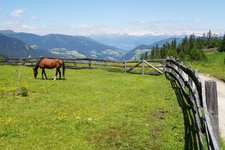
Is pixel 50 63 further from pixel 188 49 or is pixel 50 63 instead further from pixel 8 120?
pixel 188 49

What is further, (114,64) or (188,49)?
(188,49)

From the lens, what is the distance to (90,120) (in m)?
13.4

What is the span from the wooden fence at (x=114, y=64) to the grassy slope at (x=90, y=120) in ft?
48.3

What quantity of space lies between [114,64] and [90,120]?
30472 millimetres

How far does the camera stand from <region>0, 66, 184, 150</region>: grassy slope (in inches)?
425

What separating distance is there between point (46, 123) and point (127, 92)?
29.5ft

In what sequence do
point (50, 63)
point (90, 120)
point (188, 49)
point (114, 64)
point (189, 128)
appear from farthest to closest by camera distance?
1. point (188, 49)
2. point (114, 64)
3. point (50, 63)
4. point (90, 120)
5. point (189, 128)

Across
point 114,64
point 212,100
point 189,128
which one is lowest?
point 189,128

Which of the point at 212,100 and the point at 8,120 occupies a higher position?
the point at 212,100

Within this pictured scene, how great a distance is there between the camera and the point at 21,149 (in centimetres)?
1019

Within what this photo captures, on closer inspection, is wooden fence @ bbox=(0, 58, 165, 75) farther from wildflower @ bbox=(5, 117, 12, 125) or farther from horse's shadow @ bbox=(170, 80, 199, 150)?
wildflower @ bbox=(5, 117, 12, 125)

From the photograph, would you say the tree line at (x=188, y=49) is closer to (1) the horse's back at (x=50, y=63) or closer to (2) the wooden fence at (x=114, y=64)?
(2) the wooden fence at (x=114, y=64)

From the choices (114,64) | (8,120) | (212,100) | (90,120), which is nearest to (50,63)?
(114,64)

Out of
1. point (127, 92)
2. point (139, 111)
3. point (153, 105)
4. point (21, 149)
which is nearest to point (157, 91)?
point (127, 92)
